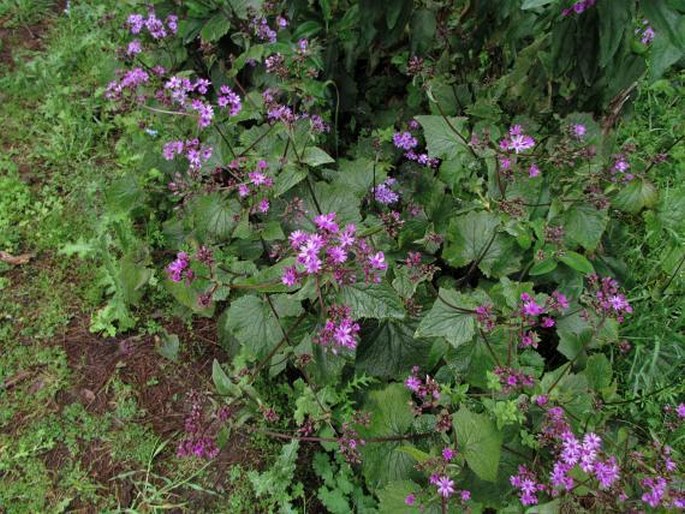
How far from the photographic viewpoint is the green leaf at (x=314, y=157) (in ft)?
8.02

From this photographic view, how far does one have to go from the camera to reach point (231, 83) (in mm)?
3395

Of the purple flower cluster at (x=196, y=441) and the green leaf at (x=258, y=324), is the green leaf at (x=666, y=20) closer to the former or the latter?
the green leaf at (x=258, y=324)

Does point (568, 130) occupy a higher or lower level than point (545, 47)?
lower

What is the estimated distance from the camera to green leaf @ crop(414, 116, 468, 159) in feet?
8.97

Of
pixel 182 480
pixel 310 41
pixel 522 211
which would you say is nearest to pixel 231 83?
pixel 310 41

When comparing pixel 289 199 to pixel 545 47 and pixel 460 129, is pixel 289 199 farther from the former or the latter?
pixel 545 47

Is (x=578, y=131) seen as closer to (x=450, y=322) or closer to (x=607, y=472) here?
(x=450, y=322)

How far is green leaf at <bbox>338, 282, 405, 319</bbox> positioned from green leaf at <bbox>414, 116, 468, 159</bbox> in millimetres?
882

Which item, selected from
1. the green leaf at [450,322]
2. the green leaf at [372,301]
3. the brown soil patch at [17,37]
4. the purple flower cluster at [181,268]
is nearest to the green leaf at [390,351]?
the green leaf at [450,322]

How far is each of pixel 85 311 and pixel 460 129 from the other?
219cm

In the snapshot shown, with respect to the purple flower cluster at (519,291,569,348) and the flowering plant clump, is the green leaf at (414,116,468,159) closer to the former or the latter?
the flowering plant clump

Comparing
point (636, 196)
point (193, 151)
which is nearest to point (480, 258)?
point (636, 196)

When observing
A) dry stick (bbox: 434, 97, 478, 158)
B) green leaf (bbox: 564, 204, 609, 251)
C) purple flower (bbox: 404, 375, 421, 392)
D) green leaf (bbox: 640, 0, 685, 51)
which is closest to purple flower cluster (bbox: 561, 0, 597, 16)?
green leaf (bbox: 640, 0, 685, 51)

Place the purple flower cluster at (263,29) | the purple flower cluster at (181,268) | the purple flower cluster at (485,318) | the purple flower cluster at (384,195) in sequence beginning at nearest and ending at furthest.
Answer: the purple flower cluster at (485,318) < the purple flower cluster at (181,268) < the purple flower cluster at (384,195) < the purple flower cluster at (263,29)
